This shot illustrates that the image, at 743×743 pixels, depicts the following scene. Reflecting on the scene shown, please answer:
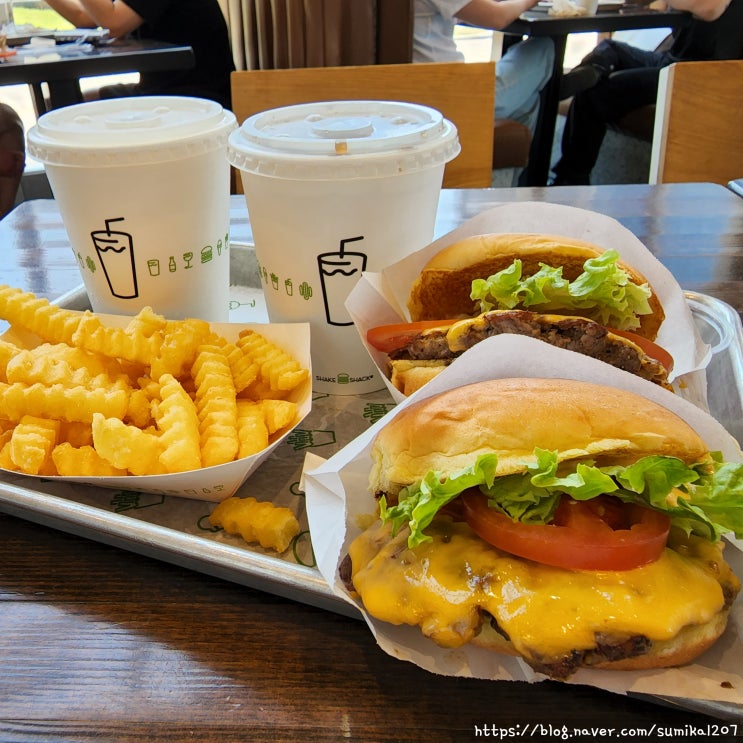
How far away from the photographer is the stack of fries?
99 cm

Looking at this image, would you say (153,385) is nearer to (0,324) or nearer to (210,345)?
(210,345)

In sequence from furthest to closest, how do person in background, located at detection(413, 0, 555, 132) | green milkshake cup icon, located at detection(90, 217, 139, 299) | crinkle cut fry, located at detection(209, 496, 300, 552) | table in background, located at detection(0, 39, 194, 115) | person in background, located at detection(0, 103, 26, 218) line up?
person in background, located at detection(413, 0, 555, 132), table in background, located at detection(0, 39, 194, 115), person in background, located at detection(0, 103, 26, 218), green milkshake cup icon, located at detection(90, 217, 139, 299), crinkle cut fry, located at detection(209, 496, 300, 552)

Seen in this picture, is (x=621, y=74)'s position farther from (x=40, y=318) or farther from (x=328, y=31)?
(x=40, y=318)

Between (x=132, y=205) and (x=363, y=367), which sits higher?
(x=132, y=205)

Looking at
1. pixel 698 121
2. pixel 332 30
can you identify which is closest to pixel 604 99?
pixel 332 30

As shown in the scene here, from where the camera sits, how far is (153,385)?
45.1 inches

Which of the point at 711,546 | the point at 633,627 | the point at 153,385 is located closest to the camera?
the point at 633,627

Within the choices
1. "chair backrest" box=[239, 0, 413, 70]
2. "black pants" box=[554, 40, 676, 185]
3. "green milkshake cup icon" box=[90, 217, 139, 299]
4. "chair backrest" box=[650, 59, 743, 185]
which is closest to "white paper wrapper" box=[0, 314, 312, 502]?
"green milkshake cup icon" box=[90, 217, 139, 299]

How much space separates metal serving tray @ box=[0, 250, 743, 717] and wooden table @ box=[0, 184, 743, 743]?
34 mm

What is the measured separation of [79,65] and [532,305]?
140 inches

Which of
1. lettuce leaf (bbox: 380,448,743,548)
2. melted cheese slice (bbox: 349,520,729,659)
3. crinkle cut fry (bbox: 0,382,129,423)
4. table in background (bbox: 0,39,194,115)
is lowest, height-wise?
table in background (bbox: 0,39,194,115)

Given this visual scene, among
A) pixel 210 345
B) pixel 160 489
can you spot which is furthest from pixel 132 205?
pixel 160 489

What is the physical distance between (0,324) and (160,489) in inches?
31.5

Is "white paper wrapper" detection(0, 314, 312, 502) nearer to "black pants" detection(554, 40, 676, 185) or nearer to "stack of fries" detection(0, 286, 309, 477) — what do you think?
"stack of fries" detection(0, 286, 309, 477)
